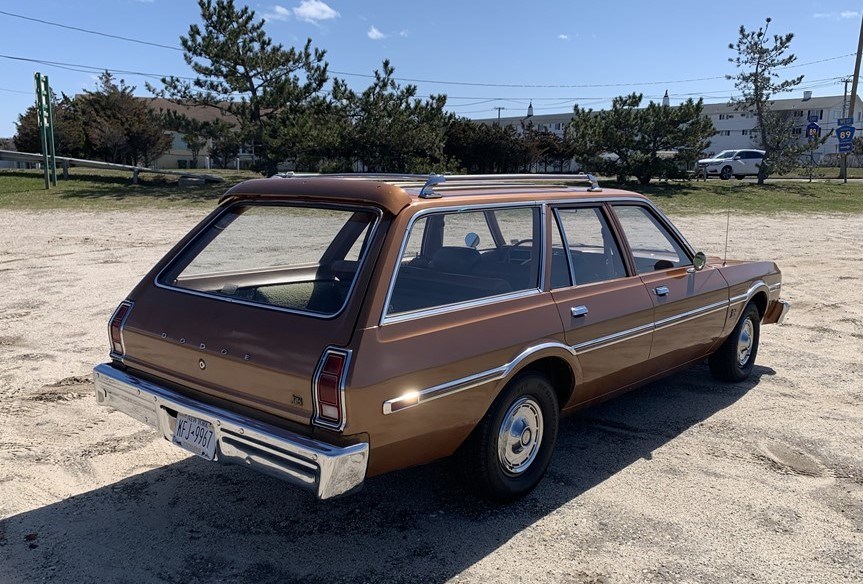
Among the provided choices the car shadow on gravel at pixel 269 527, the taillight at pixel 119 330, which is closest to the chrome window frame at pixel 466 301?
the car shadow on gravel at pixel 269 527

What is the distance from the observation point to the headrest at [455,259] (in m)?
3.81

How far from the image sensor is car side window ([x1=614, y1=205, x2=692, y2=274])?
4711 millimetres

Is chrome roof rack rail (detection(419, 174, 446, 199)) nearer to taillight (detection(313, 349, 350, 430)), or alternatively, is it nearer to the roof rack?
the roof rack

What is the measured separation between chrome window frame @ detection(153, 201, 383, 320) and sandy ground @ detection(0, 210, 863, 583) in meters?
1.12

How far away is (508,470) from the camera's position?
3738 mm

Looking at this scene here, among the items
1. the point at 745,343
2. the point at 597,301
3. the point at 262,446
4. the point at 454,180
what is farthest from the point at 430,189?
the point at 745,343

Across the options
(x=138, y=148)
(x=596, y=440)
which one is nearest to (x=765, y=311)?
(x=596, y=440)

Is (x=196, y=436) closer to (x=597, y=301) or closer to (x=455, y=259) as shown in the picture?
(x=455, y=259)

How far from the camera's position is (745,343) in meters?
5.95

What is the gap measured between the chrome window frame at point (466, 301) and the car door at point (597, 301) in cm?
9

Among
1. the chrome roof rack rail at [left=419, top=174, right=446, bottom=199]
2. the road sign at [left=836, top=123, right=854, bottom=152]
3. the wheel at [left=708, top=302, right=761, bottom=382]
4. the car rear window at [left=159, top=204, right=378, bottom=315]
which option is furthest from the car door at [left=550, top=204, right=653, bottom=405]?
the road sign at [left=836, top=123, right=854, bottom=152]

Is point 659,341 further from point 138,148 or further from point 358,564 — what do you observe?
point 138,148

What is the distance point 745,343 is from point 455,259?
3253mm

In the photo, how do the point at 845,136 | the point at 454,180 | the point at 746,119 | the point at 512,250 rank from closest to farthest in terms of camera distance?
the point at 454,180, the point at 512,250, the point at 845,136, the point at 746,119
